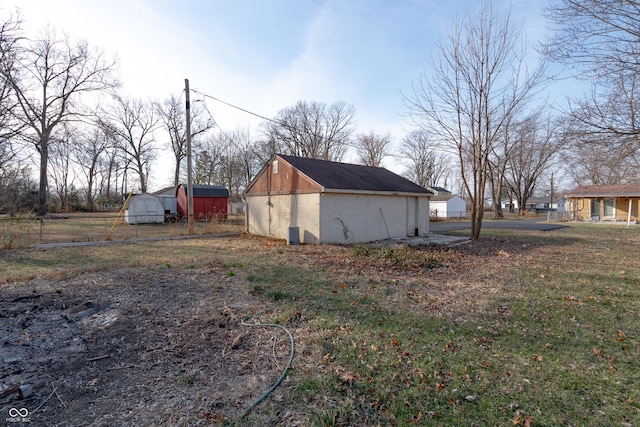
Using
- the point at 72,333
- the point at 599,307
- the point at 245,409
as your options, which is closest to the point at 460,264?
the point at 599,307

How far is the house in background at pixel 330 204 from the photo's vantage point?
12.7m

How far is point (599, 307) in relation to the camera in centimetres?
527

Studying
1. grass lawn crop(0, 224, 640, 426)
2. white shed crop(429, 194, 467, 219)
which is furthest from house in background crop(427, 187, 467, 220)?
grass lawn crop(0, 224, 640, 426)

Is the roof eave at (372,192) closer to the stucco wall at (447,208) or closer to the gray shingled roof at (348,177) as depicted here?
the gray shingled roof at (348,177)

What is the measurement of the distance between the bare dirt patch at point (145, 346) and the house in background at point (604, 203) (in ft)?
97.8

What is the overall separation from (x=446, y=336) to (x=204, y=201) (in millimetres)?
24940

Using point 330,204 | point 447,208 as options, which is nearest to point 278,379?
point 330,204

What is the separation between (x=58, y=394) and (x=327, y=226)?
33.1 feet

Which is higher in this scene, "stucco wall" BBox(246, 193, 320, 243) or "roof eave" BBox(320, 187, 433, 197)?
"roof eave" BBox(320, 187, 433, 197)

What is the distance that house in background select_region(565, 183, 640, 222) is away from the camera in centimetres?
2747

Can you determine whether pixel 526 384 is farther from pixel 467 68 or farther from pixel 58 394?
pixel 467 68

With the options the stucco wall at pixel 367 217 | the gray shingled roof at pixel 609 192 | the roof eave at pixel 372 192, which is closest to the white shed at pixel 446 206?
the gray shingled roof at pixel 609 192

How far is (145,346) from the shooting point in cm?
385

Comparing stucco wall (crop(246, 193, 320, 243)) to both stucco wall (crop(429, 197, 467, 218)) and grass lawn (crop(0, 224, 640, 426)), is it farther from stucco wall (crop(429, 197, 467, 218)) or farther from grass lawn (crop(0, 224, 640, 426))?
stucco wall (crop(429, 197, 467, 218))
